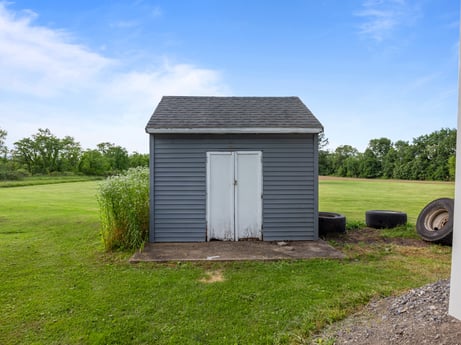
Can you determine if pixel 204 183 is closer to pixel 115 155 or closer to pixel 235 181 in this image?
pixel 235 181

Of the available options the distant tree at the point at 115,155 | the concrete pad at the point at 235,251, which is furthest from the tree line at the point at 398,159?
the distant tree at the point at 115,155

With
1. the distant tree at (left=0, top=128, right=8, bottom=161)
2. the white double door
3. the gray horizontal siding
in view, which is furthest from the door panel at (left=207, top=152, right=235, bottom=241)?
the distant tree at (left=0, top=128, right=8, bottom=161)

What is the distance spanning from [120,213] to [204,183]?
169 cm

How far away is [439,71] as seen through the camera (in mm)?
13266

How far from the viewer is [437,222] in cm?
561

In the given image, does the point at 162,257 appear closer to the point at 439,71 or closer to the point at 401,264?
the point at 401,264

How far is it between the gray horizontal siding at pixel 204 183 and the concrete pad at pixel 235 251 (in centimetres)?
28

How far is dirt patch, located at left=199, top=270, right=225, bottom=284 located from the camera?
3512 millimetres

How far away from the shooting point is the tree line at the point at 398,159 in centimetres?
3512

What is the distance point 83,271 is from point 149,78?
10.3 m

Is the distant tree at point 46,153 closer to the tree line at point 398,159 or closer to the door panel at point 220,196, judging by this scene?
the tree line at point 398,159

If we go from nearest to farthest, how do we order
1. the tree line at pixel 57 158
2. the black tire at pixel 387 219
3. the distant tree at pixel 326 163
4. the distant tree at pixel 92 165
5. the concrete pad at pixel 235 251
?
1. the concrete pad at pixel 235 251
2. the black tire at pixel 387 219
3. the tree line at pixel 57 158
4. the distant tree at pixel 92 165
5. the distant tree at pixel 326 163

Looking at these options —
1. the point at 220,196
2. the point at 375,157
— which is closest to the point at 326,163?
the point at 375,157

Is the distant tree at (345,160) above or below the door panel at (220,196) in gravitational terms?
above
